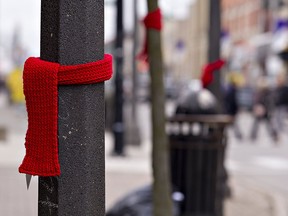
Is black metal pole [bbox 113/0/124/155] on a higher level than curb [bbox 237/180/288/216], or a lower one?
higher

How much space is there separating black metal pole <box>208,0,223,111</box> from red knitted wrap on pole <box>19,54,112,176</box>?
6779mm

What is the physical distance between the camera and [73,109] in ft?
8.28

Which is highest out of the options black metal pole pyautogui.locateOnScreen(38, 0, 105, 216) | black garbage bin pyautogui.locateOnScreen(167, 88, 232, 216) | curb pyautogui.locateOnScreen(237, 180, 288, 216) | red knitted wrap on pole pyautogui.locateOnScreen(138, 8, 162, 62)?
red knitted wrap on pole pyautogui.locateOnScreen(138, 8, 162, 62)

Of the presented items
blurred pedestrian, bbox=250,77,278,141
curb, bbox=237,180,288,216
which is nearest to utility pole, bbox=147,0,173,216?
curb, bbox=237,180,288,216

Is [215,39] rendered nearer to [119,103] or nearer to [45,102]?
[119,103]

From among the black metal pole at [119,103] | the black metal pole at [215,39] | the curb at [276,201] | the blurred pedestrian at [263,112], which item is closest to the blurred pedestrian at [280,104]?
the blurred pedestrian at [263,112]

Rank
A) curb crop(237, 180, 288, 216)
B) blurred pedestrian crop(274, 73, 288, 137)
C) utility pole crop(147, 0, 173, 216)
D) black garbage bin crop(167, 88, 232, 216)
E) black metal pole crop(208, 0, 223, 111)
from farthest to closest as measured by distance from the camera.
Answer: blurred pedestrian crop(274, 73, 288, 137)
black metal pole crop(208, 0, 223, 111)
curb crop(237, 180, 288, 216)
black garbage bin crop(167, 88, 232, 216)
utility pole crop(147, 0, 173, 216)

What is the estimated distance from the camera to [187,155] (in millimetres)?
6637

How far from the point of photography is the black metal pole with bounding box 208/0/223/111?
9.29 metres

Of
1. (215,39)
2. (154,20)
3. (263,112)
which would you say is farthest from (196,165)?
(263,112)

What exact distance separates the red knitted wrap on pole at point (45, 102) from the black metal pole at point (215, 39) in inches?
267

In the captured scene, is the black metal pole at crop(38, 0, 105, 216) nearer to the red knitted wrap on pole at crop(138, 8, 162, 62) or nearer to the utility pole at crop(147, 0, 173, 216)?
the red knitted wrap on pole at crop(138, 8, 162, 62)

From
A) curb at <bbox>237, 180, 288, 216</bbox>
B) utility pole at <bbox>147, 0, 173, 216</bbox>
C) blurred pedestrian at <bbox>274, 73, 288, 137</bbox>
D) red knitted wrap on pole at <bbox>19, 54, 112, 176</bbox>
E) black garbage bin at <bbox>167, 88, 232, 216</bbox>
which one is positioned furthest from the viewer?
blurred pedestrian at <bbox>274, 73, 288, 137</bbox>

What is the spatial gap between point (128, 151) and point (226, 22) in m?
53.0
